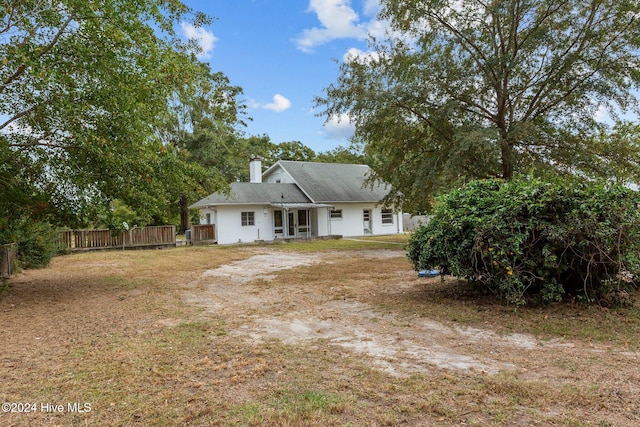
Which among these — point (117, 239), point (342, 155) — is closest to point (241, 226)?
point (117, 239)

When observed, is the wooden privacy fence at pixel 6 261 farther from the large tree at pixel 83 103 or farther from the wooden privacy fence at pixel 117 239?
the wooden privacy fence at pixel 117 239

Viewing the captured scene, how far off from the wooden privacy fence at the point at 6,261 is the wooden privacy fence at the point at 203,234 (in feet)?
38.8

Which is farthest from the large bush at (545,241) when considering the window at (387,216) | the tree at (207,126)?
the window at (387,216)

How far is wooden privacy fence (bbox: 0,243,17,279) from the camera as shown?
35.0 feet

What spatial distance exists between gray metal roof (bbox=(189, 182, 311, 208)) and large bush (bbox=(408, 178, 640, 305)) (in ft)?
58.9

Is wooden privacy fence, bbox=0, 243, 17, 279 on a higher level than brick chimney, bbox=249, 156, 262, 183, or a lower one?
lower

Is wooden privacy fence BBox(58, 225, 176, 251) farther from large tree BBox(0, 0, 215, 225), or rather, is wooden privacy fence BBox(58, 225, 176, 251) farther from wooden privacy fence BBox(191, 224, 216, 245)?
large tree BBox(0, 0, 215, 225)

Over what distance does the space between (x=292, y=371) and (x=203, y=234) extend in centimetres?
2069

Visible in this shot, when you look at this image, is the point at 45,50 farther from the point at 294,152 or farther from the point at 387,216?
the point at 294,152

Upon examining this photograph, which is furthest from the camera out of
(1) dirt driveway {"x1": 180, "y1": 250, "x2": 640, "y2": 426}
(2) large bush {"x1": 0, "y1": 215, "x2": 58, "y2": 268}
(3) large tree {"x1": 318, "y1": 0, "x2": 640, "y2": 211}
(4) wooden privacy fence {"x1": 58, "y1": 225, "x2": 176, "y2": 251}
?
(4) wooden privacy fence {"x1": 58, "y1": 225, "x2": 176, "y2": 251}

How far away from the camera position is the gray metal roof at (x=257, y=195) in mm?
23234

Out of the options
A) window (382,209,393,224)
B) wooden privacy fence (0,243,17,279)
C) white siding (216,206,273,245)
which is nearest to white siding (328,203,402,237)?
window (382,209,393,224)

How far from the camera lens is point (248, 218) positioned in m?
24.3

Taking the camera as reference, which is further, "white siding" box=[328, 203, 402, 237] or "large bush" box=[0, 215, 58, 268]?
"white siding" box=[328, 203, 402, 237]
